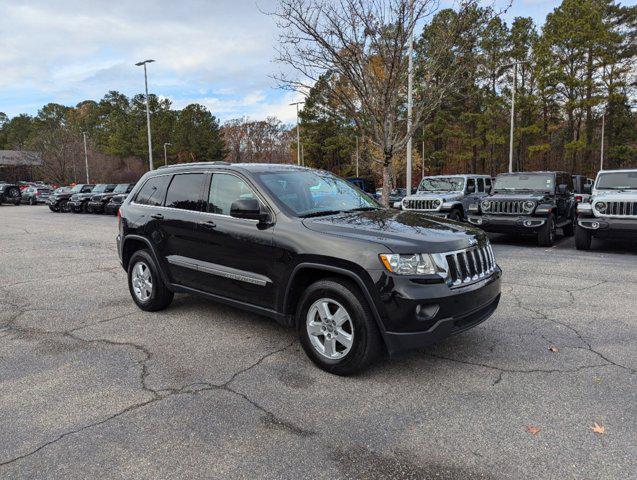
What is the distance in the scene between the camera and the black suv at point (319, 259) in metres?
3.56

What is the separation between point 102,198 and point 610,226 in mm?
23603

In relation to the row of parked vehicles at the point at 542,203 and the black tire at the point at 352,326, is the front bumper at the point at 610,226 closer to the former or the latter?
the row of parked vehicles at the point at 542,203

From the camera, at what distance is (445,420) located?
319 centimetres

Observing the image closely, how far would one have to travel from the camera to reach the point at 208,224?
15.8 feet

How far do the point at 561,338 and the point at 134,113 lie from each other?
239ft

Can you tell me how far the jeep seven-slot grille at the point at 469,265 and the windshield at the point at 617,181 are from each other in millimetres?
8334

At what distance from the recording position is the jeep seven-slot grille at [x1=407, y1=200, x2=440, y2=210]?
12830 millimetres

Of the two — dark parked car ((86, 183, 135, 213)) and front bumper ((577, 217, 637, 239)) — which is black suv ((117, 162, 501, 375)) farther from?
dark parked car ((86, 183, 135, 213))

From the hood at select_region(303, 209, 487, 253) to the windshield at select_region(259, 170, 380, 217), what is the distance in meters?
0.24

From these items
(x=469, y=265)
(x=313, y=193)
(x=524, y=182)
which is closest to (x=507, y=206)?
(x=524, y=182)

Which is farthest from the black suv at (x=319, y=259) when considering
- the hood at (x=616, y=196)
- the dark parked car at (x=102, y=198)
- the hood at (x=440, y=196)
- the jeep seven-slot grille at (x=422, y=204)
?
the dark parked car at (x=102, y=198)

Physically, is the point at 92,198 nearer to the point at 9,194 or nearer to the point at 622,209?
the point at 9,194

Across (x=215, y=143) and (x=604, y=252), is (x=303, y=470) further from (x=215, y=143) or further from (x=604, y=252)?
(x=215, y=143)

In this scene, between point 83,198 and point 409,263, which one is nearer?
point 409,263
